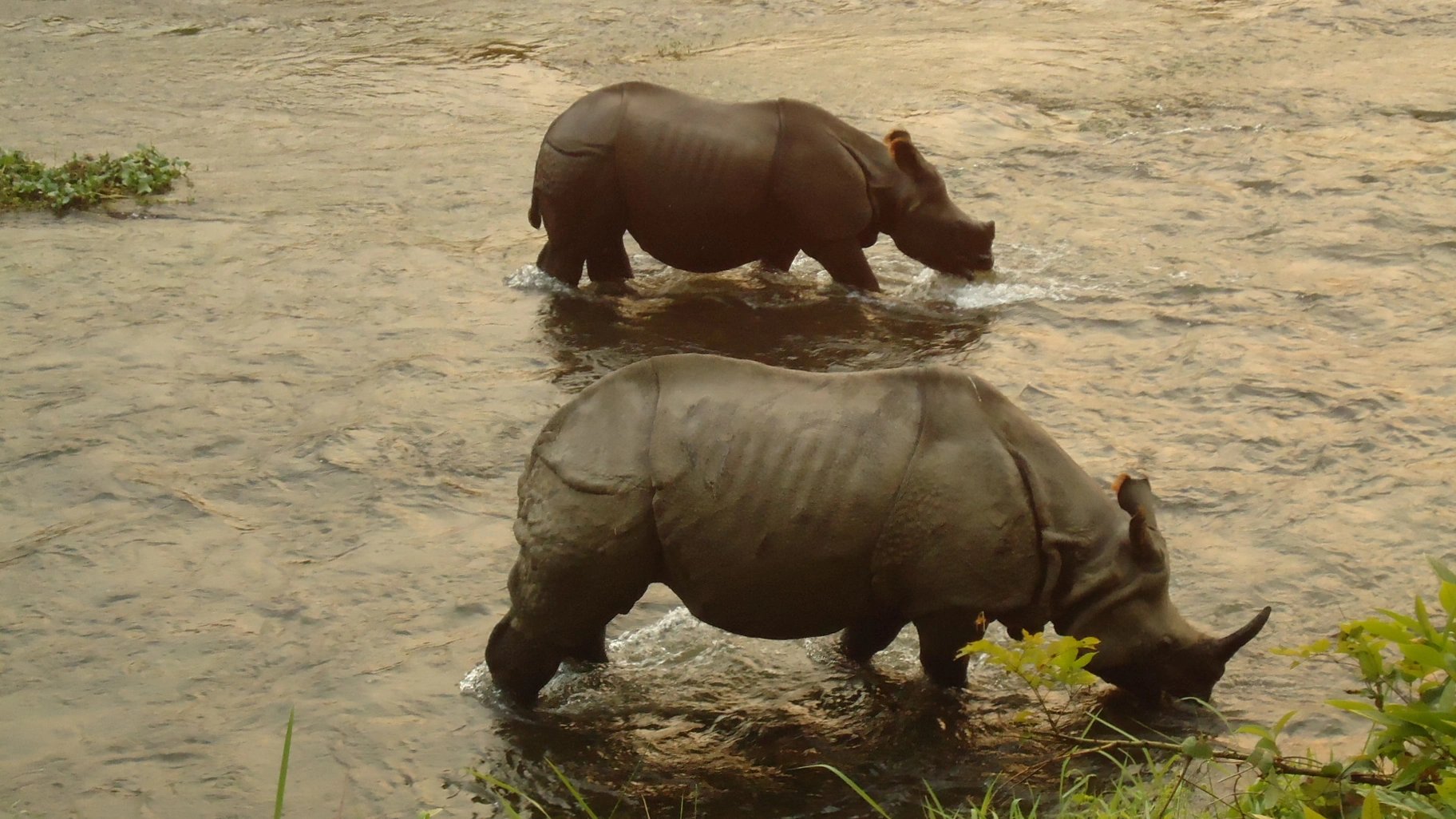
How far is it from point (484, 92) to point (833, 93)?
2981mm

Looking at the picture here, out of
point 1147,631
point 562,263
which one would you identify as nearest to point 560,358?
point 562,263

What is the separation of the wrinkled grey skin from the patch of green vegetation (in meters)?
3.42

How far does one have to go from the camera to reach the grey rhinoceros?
509cm

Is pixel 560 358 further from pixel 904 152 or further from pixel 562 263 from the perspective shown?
pixel 904 152

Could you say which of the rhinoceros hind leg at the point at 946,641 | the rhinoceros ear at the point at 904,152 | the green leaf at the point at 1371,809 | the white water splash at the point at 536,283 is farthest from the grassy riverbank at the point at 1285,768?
the white water splash at the point at 536,283

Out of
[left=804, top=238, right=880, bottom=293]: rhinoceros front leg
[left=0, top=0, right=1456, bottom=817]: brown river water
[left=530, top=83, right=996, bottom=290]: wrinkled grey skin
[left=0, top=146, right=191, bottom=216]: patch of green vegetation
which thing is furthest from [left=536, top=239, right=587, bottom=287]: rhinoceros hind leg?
[left=0, top=146, right=191, bottom=216]: patch of green vegetation

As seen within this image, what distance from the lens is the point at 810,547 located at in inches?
201

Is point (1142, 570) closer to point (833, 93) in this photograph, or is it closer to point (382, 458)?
point (382, 458)

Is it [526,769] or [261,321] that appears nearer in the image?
[526,769]

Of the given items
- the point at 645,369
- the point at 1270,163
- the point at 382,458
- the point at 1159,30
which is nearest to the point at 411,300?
the point at 382,458

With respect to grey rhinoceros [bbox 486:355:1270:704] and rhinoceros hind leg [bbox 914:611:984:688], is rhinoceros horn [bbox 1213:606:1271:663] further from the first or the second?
rhinoceros hind leg [bbox 914:611:984:688]

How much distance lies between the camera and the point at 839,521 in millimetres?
5098

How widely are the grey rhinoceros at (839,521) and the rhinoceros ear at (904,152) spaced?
4183 millimetres

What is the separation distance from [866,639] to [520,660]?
1238 mm
